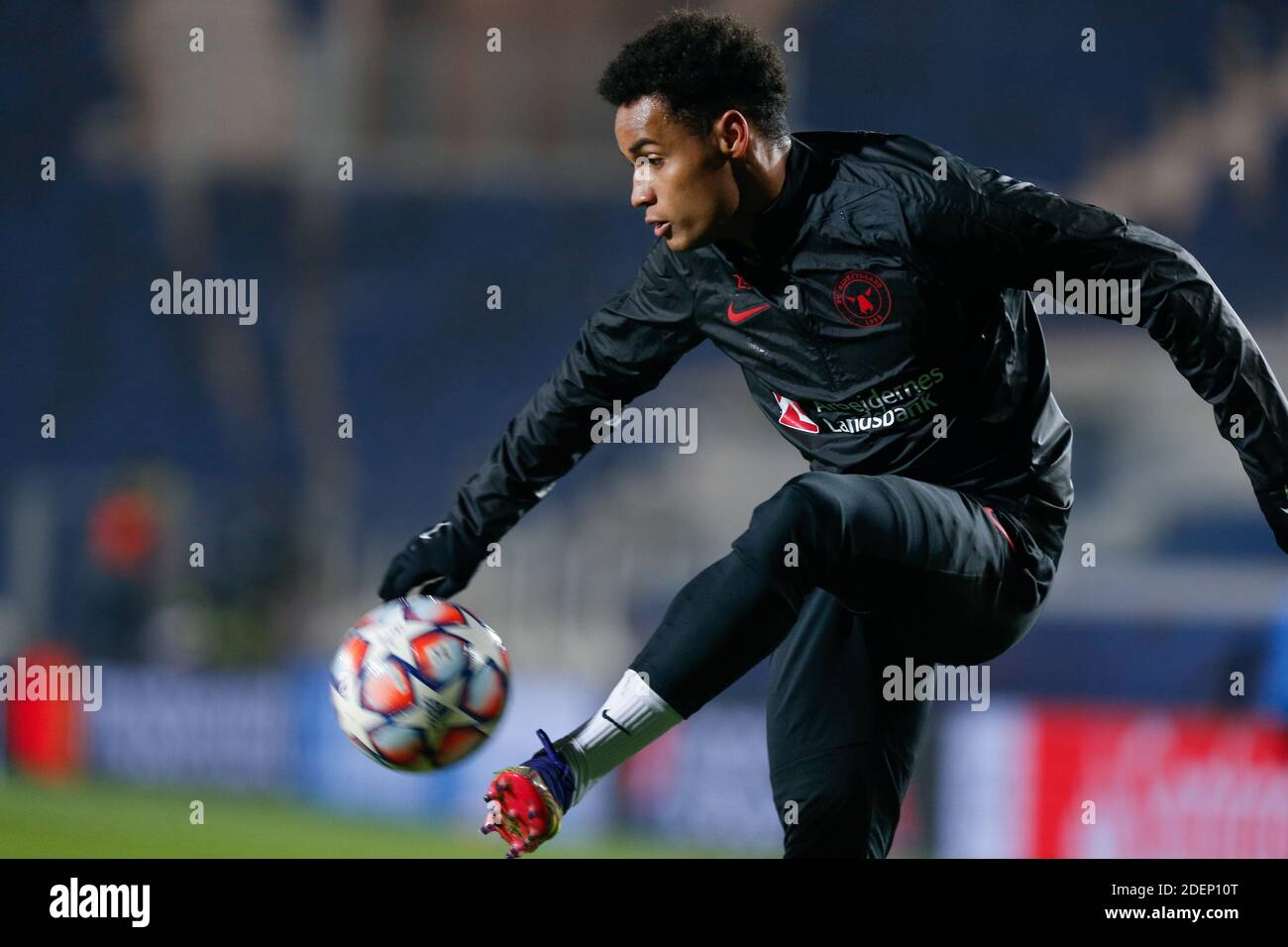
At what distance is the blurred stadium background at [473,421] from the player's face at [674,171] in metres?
4.56

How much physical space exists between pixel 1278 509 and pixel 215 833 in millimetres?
6634

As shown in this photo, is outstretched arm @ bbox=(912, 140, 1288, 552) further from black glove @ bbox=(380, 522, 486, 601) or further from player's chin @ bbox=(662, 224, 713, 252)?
black glove @ bbox=(380, 522, 486, 601)

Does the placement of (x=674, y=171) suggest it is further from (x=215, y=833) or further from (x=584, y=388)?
(x=215, y=833)

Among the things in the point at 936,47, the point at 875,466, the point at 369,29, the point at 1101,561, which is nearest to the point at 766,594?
the point at 875,466

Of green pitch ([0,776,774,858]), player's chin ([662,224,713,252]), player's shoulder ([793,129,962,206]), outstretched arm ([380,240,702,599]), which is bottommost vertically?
green pitch ([0,776,774,858])

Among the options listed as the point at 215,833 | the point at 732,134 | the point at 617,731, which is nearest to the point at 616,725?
the point at 617,731

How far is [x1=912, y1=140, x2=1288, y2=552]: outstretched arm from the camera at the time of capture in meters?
3.24

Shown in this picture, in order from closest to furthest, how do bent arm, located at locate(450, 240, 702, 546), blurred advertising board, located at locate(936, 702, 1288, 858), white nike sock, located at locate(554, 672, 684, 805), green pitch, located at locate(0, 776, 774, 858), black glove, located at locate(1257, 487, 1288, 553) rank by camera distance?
white nike sock, located at locate(554, 672, 684, 805), black glove, located at locate(1257, 487, 1288, 553), bent arm, located at locate(450, 240, 702, 546), blurred advertising board, located at locate(936, 702, 1288, 858), green pitch, located at locate(0, 776, 774, 858)

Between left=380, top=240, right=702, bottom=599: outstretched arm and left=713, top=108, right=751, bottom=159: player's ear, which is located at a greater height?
left=713, top=108, right=751, bottom=159: player's ear

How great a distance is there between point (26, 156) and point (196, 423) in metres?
3.13

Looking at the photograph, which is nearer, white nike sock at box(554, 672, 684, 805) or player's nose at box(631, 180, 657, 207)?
white nike sock at box(554, 672, 684, 805)

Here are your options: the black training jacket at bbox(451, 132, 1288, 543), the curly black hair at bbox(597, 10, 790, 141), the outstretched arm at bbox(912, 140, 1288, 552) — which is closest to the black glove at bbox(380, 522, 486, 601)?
the black training jacket at bbox(451, 132, 1288, 543)

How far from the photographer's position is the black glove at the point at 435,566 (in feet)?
12.3

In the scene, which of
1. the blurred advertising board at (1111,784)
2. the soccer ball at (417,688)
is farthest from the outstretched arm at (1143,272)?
the blurred advertising board at (1111,784)
